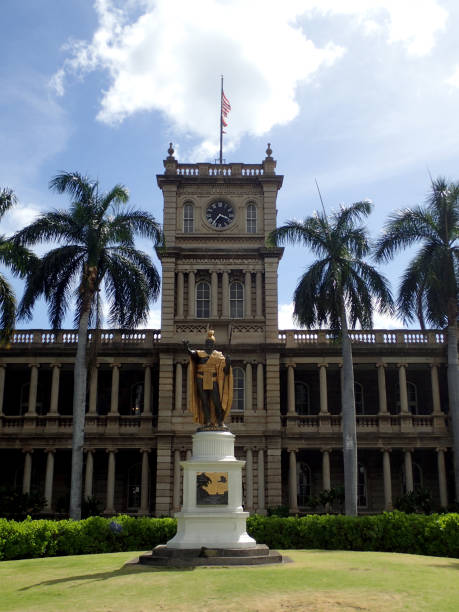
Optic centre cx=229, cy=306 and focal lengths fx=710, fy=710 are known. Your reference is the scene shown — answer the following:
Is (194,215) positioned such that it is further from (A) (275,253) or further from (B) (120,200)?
(B) (120,200)

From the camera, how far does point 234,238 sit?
33094mm

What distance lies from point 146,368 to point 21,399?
7.14m

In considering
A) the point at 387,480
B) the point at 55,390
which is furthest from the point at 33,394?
the point at 387,480

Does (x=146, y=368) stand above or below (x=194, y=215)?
below

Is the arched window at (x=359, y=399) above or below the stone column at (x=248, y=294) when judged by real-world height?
below

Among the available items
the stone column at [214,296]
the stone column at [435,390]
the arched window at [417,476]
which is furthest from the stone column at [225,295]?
the arched window at [417,476]

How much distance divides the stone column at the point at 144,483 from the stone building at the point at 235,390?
6 cm

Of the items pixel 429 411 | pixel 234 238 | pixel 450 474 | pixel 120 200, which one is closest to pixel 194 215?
pixel 234 238

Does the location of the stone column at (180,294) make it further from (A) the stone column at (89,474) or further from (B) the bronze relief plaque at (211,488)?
(B) the bronze relief plaque at (211,488)

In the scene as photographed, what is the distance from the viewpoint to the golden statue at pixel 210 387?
53.2 ft

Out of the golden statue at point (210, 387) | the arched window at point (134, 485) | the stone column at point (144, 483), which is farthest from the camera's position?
the arched window at point (134, 485)

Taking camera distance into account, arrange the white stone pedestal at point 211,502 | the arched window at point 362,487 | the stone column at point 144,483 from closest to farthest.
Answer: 1. the white stone pedestal at point 211,502
2. the stone column at point 144,483
3. the arched window at point 362,487

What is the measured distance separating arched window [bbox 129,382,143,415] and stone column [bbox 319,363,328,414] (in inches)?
344

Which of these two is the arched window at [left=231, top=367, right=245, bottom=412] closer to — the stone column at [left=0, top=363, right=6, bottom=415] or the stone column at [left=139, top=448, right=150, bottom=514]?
the stone column at [left=139, top=448, right=150, bottom=514]
